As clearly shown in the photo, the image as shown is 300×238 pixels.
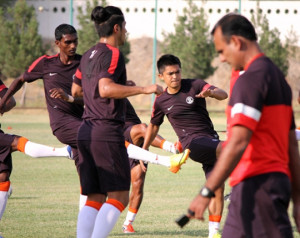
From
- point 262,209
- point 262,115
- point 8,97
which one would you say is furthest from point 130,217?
point 262,115

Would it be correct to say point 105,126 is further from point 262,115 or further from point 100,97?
point 262,115

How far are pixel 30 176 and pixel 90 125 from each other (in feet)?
28.9

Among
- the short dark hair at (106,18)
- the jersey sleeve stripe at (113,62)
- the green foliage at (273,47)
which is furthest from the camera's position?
the green foliage at (273,47)

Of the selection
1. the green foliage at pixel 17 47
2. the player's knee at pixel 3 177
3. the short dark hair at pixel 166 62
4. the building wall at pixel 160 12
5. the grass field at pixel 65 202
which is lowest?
the green foliage at pixel 17 47

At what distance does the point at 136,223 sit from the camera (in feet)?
31.2

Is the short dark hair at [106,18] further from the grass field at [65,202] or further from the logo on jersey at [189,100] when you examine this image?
the grass field at [65,202]

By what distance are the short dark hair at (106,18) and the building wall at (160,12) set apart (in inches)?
1966

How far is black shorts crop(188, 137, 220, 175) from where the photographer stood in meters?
8.27

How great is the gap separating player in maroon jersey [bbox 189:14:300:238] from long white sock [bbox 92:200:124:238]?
1.91m

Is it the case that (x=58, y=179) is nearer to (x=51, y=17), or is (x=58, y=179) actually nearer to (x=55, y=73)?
(x=55, y=73)

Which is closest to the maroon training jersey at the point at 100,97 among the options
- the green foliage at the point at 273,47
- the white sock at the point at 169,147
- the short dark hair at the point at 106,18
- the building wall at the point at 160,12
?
the short dark hair at the point at 106,18

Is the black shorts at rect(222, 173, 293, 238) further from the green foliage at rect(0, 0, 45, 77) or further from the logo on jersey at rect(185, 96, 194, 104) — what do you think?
the green foliage at rect(0, 0, 45, 77)

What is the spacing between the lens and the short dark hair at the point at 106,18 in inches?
249

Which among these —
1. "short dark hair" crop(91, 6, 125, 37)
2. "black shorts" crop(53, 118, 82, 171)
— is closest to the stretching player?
"black shorts" crop(53, 118, 82, 171)
